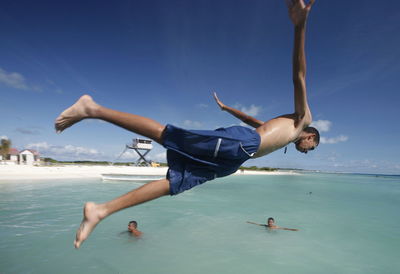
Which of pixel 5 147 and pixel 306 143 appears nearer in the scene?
pixel 306 143

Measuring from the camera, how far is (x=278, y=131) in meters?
2.55

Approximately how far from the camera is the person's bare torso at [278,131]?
252 cm

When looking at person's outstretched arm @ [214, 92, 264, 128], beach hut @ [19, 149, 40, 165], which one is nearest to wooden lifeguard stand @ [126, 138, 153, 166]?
beach hut @ [19, 149, 40, 165]

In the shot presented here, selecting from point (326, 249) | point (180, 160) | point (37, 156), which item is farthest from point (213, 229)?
point (37, 156)

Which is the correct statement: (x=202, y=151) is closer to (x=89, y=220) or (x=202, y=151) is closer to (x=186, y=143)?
(x=186, y=143)

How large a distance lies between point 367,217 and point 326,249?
37.6 feet

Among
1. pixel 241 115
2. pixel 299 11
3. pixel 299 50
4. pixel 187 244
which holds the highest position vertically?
pixel 299 11

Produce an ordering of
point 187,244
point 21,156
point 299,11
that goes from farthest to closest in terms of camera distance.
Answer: point 21,156 → point 187,244 → point 299,11

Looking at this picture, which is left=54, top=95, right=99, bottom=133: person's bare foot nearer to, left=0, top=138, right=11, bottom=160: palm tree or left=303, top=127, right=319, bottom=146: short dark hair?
left=303, top=127, right=319, bottom=146: short dark hair

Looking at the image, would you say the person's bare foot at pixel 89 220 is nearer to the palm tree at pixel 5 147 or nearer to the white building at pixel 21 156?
the white building at pixel 21 156

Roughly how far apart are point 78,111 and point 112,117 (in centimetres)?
39

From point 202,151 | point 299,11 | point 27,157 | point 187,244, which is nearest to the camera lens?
point 299,11

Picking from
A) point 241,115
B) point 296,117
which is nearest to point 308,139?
point 296,117

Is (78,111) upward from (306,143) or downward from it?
upward
